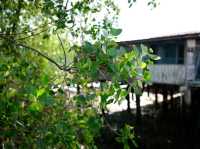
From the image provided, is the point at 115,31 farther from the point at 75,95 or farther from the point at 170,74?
the point at 170,74

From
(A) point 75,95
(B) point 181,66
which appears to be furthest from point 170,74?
(A) point 75,95

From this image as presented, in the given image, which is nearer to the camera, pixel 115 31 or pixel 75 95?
pixel 115 31

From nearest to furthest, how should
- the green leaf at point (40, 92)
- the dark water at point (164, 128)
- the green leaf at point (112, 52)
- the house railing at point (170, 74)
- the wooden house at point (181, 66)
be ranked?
1. the green leaf at point (40, 92)
2. the green leaf at point (112, 52)
3. the wooden house at point (181, 66)
4. the house railing at point (170, 74)
5. the dark water at point (164, 128)

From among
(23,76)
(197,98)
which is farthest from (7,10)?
(197,98)

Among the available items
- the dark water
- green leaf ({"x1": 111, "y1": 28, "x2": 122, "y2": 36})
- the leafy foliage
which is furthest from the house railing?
green leaf ({"x1": 111, "y1": 28, "x2": 122, "y2": 36})

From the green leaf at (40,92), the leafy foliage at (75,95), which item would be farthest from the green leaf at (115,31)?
the green leaf at (40,92)

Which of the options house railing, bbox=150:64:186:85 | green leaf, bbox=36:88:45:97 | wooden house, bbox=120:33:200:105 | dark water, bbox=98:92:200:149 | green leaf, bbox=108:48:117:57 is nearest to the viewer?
green leaf, bbox=36:88:45:97

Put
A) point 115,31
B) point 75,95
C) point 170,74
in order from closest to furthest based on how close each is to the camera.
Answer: point 115,31 → point 75,95 → point 170,74

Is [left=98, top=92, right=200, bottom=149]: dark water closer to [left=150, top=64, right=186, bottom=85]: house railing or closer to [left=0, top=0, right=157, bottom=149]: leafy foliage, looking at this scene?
[left=150, top=64, right=186, bottom=85]: house railing

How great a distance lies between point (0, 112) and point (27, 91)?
550mm

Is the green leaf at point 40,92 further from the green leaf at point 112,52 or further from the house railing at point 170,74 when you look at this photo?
the house railing at point 170,74

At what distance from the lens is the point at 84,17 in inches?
339

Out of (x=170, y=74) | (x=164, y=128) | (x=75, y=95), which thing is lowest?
(x=164, y=128)

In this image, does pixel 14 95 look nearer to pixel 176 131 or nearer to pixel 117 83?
pixel 117 83
